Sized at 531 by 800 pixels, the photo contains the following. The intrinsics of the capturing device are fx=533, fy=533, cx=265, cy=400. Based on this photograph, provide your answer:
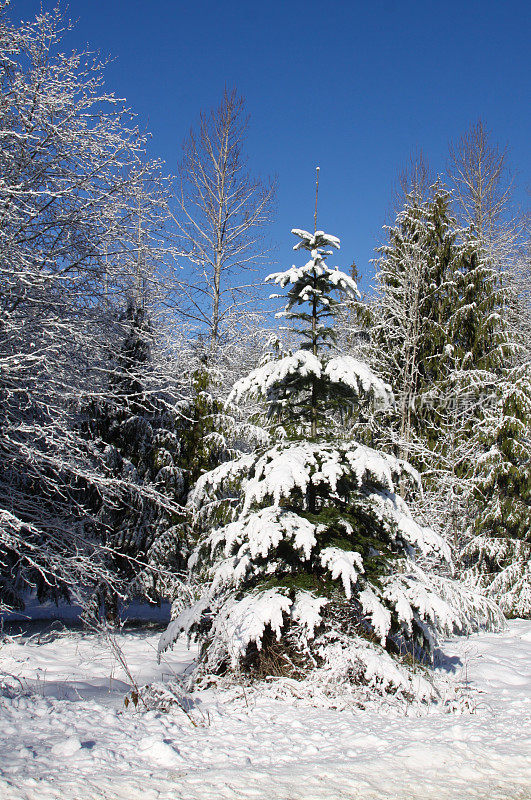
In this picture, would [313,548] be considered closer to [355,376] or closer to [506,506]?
[355,376]

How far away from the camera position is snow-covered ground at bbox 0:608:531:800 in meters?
3.05

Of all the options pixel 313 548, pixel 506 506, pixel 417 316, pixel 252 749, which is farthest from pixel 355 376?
pixel 417 316

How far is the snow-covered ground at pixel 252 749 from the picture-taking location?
305cm

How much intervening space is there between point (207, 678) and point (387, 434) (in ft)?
29.9

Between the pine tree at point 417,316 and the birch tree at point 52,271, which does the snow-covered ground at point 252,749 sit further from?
the pine tree at point 417,316

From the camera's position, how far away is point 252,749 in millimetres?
3705

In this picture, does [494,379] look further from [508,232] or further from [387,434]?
[508,232]

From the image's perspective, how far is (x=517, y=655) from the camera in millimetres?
7930

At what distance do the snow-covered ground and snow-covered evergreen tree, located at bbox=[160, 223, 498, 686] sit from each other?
582mm

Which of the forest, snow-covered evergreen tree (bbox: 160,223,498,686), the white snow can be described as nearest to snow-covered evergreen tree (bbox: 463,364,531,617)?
the forest

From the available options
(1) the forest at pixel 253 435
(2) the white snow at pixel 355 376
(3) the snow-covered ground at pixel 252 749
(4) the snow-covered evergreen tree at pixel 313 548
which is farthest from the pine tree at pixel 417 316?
(3) the snow-covered ground at pixel 252 749

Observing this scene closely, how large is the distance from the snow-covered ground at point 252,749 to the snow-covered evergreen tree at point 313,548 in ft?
1.91

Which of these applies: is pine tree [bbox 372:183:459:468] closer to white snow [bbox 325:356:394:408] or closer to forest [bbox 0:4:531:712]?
forest [bbox 0:4:531:712]

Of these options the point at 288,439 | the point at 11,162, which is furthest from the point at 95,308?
the point at 288,439
